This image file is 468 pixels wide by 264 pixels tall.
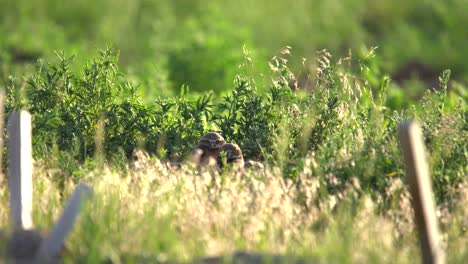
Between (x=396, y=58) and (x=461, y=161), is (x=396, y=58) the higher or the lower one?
the higher one

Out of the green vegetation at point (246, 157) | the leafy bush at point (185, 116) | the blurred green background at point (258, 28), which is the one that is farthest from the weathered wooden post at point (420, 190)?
the blurred green background at point (258, 28)

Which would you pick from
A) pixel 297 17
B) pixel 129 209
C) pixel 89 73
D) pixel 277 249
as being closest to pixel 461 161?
pixel 277 249

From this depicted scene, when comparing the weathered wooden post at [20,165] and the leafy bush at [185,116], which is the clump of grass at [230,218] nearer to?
the weathered wooden post at [20,165]

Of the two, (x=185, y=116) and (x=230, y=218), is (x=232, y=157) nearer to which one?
(x=185, y=116)

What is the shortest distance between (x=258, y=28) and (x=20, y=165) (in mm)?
10364

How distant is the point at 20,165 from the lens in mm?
4930

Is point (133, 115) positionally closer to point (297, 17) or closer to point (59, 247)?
point (59, 247)

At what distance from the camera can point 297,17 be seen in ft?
50.8

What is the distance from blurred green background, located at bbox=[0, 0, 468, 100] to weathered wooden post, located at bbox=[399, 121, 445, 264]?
7.58 metres

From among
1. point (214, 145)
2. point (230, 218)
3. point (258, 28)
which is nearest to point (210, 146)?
point (214, 145)

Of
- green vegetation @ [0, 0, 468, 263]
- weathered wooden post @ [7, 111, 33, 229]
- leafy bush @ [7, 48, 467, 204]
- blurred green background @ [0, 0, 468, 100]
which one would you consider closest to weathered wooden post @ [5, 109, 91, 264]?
weathered wooden post @ [7, 111, 33, 229]

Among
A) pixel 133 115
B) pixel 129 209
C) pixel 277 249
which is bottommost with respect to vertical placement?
pixel 277 249

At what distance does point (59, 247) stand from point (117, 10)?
1114 cm

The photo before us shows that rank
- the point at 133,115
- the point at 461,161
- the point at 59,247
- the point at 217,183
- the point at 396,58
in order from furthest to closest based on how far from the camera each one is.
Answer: the point at 396,58 < the point at 133,115 < the point at 461,161 < the point at 217,183 < the point at 59,247
